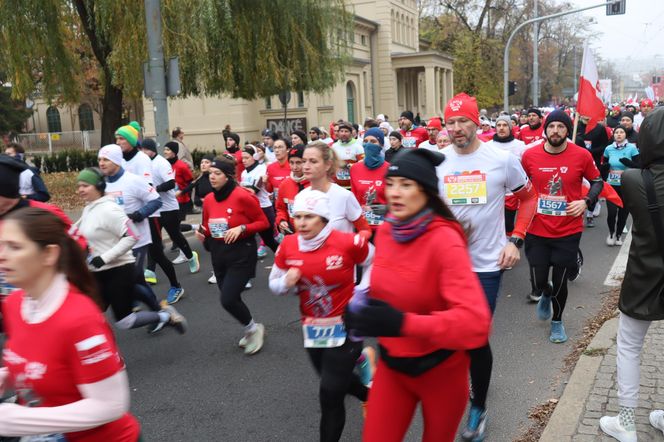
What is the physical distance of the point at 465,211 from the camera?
3.99 m

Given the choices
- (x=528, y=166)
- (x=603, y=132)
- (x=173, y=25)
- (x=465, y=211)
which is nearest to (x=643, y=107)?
(x=603, y=132)

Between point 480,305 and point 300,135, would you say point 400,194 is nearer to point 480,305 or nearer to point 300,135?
point 480,305

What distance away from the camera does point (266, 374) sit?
513cm

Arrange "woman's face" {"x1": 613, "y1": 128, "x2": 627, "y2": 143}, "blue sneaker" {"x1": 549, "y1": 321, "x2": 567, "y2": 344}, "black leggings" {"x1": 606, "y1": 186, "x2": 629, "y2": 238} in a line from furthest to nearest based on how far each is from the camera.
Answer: "woman's face" {"x1": 613, "y1": 128, "x2": 627, "y2": 143}
"black leggings" {"x1": 606, "y1": 186, "x2": 629, "y2": 238}
"blue sneaker" {"x1": 549, "y1": 321, "x2": 567, "y2": 344}

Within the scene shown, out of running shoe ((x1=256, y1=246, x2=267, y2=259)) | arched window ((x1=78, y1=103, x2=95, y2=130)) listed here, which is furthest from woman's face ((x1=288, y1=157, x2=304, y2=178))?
arched window ((x1=78, y1=103, x2=95, y2=130))

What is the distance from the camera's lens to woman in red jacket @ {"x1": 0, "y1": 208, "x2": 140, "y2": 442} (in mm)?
1993

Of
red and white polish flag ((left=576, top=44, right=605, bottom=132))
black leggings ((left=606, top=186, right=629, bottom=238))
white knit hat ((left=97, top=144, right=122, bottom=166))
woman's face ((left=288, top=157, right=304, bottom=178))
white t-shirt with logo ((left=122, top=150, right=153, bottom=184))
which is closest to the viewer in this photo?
white knit hat ((left=97, top=144, right=122, bottom=166))

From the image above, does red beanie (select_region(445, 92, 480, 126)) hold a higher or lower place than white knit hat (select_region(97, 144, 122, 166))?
higher

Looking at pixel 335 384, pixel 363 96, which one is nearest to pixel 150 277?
pixel 335 384

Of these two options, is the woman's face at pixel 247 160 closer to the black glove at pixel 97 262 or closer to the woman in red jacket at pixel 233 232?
the woman in red jacket at pixel 233 232

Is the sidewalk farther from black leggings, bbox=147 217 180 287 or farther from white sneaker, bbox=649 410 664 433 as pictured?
black leggings, bbox=147 217 180 287

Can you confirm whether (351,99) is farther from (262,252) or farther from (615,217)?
(615,217)

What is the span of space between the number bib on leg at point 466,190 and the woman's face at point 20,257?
8.45 ft

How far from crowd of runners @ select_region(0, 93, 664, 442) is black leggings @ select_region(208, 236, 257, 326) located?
1 centimetres
